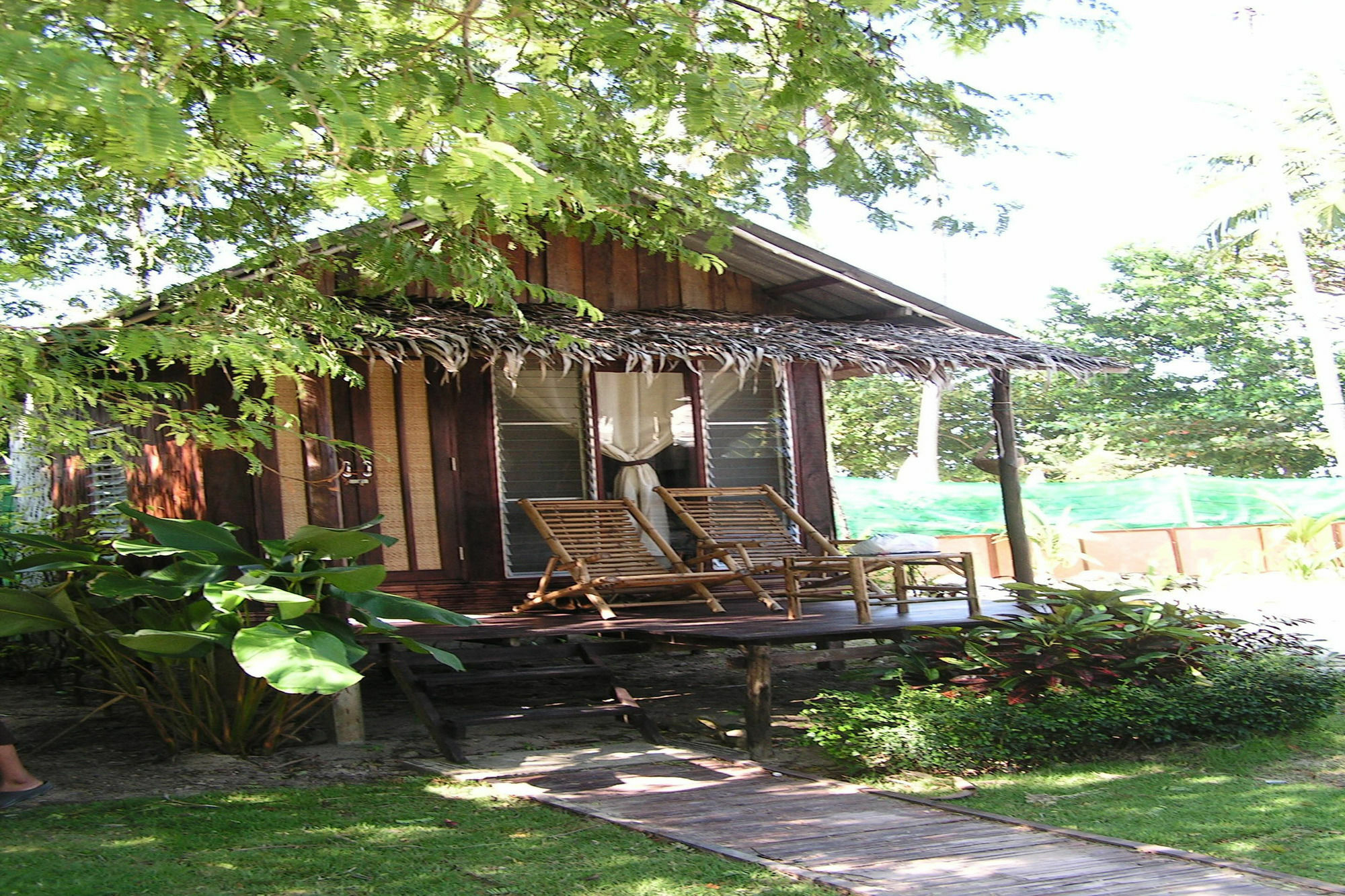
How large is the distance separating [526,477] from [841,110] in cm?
447

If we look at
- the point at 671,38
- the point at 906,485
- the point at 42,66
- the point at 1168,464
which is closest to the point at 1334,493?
the point at 906,485

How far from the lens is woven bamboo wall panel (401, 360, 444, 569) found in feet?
31.5

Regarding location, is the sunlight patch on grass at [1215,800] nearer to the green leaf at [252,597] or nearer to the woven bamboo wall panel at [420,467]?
the green leaf at [252,597]

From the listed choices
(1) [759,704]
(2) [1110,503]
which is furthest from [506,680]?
(2) [1110,503]

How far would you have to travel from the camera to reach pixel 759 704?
696 centimetres

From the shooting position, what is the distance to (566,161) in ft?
21.4

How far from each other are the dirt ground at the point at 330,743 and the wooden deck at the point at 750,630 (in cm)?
44

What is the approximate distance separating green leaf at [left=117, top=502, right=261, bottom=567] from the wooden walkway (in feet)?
6.08

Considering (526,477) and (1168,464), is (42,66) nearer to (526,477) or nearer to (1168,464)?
(526,477)

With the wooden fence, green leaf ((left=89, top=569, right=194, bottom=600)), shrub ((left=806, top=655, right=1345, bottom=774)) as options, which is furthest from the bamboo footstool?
the wooden fence

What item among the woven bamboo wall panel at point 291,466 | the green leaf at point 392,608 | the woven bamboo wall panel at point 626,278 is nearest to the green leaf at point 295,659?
the green leaf at point 392,608

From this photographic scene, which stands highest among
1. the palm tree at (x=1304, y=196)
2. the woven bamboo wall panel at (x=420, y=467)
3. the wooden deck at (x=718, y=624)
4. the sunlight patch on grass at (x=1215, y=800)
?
the palm tree at (x=1304, y=196)

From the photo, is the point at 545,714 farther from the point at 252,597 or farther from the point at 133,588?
the point at 133,588

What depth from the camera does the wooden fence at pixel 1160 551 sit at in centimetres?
1673
